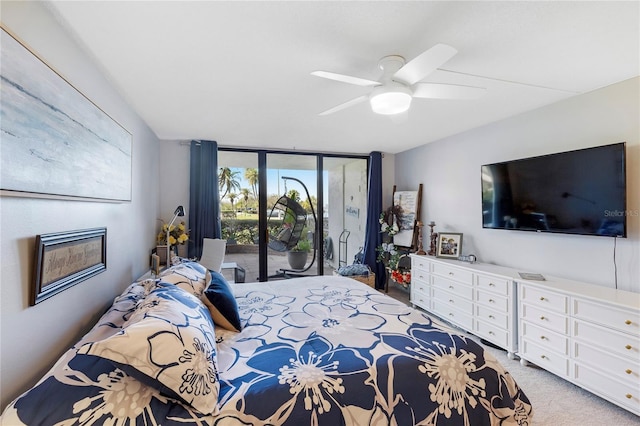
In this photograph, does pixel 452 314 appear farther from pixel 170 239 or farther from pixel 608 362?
pixel 170 239

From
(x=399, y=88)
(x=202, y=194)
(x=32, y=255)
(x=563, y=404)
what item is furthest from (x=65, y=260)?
(x=563, y=404)

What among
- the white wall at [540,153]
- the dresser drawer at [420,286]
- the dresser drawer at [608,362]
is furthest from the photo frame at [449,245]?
the dresser drawer at [608,362]

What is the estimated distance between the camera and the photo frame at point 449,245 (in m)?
3.58

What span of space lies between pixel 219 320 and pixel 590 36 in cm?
278

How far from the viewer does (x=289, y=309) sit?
202cm

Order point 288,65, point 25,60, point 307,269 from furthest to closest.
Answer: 1. point 307,269
2. point 288,65
3. point 25,60

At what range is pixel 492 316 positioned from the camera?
2.79 meters

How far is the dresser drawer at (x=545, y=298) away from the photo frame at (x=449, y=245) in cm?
109

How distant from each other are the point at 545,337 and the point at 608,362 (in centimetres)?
42

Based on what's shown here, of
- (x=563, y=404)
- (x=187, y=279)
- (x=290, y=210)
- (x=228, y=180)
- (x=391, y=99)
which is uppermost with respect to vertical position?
(x=391, y=99)

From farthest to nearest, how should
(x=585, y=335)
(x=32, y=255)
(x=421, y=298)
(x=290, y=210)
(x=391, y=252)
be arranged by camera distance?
(x=290, y=210) → (x=391, y=252) → (x=421, y=298) → (x=585, y=335) → (x=32, y=255)

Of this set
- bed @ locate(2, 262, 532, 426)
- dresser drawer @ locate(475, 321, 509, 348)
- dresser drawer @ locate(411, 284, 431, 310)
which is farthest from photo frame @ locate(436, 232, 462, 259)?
bed @ locate(2, 262, 532, 426)

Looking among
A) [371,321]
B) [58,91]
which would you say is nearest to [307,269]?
[371,321]

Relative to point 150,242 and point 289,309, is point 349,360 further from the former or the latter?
point 150,242
